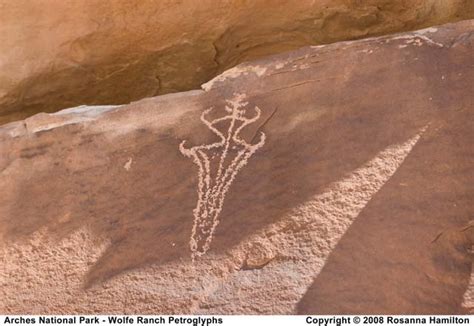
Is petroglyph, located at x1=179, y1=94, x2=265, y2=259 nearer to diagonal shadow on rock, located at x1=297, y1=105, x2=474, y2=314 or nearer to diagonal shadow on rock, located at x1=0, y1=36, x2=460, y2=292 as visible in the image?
diagonal shadow on rock, located at x1=0, y1=36, x2=460, y2=292

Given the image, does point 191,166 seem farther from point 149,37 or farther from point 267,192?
point 149,37

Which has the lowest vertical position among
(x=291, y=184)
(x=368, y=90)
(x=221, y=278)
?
(x=221, y=278)

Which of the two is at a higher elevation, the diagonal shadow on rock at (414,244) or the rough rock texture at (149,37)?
the rough rock texture at (149,37)

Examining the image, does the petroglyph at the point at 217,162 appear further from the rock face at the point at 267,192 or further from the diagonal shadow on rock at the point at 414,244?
the diagonal shadow on rock at the point at 414,244

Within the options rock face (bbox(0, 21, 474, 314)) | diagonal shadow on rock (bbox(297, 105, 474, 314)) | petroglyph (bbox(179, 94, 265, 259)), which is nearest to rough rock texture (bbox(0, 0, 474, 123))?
rock face (bbox(0, 21, 474, 314))

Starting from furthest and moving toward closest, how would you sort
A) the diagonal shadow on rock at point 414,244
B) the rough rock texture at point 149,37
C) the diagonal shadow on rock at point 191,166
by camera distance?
the rough rock texture at point 149,37 → the diagonal shadow on rock at point 191,166 → the diagonal shadow on rock at point 414,244

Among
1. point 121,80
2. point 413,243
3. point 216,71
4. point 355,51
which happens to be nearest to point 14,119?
point 121,80

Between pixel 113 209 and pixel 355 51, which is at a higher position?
pixel 355 51

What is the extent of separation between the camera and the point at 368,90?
187cm

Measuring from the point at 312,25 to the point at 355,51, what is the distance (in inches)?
15.1

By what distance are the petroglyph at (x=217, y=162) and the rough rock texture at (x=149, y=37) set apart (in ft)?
1.33

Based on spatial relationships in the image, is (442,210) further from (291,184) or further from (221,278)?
(221,278)

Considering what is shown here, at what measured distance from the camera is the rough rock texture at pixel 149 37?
87.2 inches

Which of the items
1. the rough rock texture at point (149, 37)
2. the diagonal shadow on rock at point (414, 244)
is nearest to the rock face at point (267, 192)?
the diagonal shadow on rock at point (414, 244)
